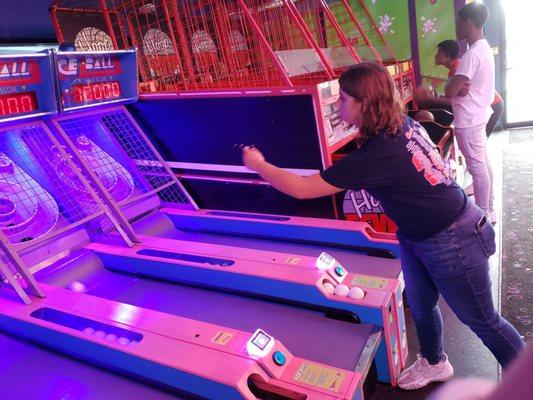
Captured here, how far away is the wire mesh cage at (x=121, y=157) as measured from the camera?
10.0 ft

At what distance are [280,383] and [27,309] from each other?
1.32 metres

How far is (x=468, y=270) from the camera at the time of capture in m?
1.65

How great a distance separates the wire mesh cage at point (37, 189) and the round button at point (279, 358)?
1531 millimetres

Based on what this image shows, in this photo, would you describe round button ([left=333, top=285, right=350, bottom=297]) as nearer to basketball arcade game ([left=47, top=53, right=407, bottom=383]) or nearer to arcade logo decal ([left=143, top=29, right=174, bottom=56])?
basketball arcade game ([left=47, top=53, right=407, bottom=383])

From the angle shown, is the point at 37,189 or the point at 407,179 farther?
the point at 37,189

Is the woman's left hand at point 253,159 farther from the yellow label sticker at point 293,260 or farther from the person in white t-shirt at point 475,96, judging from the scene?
the person in white t-shirt at point 475,96

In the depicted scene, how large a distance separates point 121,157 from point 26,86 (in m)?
0.88

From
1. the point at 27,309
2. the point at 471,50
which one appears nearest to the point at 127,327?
the point at 27,309

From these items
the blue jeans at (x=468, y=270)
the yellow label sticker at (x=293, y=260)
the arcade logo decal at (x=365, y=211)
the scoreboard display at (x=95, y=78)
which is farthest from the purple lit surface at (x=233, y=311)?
the scoreboard display at (x=95, y=78)

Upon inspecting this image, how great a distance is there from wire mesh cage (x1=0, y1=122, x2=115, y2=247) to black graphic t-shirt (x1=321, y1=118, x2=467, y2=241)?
1757 mm

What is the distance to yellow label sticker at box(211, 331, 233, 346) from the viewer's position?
1708mm

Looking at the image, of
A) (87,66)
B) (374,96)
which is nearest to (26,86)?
(87,66)

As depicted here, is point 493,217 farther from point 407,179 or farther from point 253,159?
point 253,159

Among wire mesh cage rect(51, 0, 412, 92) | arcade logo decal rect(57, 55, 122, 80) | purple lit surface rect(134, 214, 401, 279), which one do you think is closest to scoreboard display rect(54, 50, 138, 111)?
arcade logo decal rect(57, 55, 122, 80)
